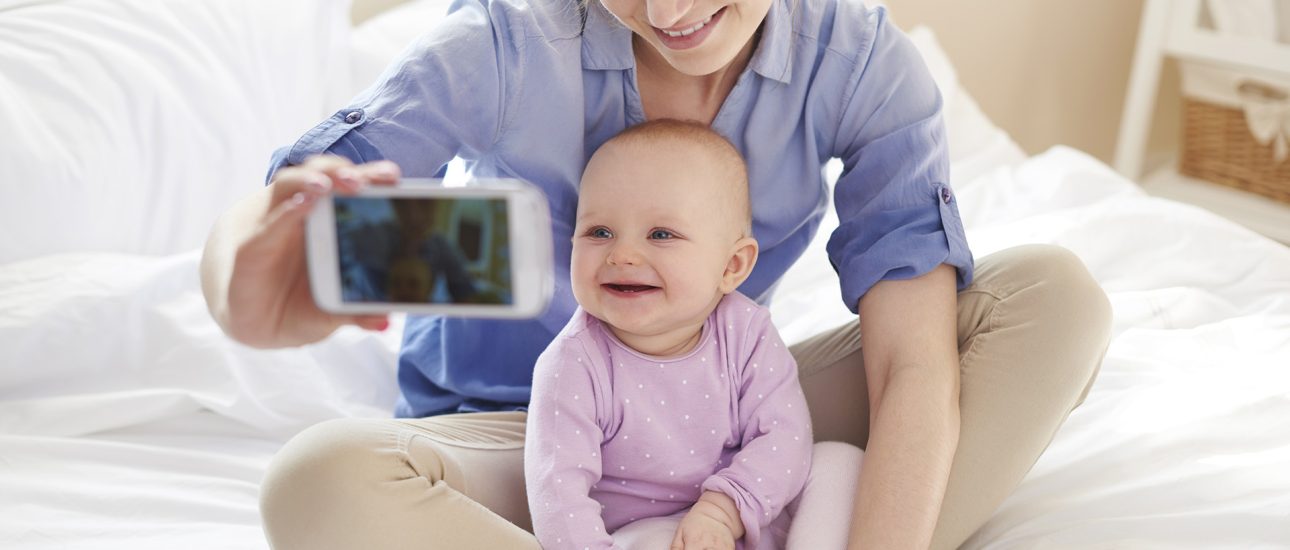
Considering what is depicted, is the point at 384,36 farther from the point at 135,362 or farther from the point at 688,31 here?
the point at 688,31

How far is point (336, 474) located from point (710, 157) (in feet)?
1.29

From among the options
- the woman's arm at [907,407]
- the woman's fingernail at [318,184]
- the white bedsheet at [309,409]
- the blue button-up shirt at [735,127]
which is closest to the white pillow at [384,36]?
the white bedsheet at [309,409]

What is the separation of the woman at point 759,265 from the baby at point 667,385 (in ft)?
0.20

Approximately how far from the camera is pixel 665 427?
100cm

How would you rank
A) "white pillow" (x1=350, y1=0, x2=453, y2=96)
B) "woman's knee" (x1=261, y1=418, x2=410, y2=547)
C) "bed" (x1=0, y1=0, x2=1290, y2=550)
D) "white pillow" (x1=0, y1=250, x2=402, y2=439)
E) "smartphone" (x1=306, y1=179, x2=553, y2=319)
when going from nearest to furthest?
1. "smartphone" (x1=306, y1=179, x2=553, y2=319)
2. "woman's knee" (x1=261, y1=418, x2=410, y2=547)
3. "bed" (x1=0, y1=0, x2=1290, y2=550)
4. "white pillow" (x1=0, y1=250, x2=402, y2=439)
5. "white pillow" (x1=350, y1=0, x2=453, y2=96)

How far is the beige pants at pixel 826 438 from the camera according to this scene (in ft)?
2.85

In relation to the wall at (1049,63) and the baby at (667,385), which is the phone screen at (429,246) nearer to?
the baby at (667,385)

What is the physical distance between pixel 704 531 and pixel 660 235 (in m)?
0.24

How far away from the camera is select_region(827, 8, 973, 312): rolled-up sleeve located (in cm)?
107

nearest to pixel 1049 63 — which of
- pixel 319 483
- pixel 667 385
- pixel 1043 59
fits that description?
pixel 1043 59

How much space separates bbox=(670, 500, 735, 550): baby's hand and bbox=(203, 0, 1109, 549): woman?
110 millimetres

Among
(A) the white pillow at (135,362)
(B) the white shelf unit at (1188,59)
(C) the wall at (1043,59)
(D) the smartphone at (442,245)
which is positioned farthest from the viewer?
(C) the wall at (1043,59)

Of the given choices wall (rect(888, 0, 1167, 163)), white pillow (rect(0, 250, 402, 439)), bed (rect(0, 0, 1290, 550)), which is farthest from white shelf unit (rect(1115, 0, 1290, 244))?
white pillow (rect(0, 250, 402, 439))

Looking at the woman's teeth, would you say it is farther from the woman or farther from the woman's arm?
the woman's arm
